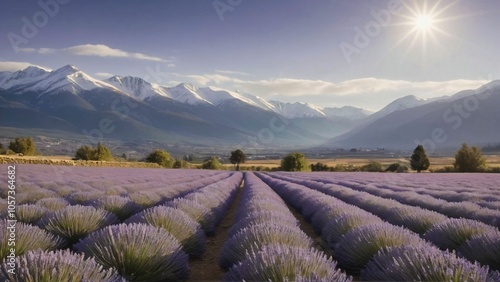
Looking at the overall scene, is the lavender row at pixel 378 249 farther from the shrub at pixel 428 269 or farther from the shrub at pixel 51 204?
the shrub at pixel 51 204

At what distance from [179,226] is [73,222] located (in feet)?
4.55

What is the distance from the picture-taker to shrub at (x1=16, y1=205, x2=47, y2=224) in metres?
5.44

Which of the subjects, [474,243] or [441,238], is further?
[441,238]

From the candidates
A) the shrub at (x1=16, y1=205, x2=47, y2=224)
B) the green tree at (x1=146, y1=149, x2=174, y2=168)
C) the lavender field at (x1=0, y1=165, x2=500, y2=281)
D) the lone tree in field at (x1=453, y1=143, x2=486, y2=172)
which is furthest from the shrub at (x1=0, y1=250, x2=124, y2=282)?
the lone tree in field at (x1=453, y1=143, x2=486, y2=172)

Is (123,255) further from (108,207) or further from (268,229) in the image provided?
(108,207)

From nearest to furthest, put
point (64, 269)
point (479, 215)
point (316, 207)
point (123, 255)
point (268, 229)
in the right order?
point (64, 269) < point (123, 255) < point (268, 229) < point (479, 215) < point (316, 207)

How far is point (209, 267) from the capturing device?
15.3ft

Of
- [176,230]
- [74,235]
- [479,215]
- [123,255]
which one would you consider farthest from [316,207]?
[123,255]

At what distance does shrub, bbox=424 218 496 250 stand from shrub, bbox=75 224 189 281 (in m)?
3.29

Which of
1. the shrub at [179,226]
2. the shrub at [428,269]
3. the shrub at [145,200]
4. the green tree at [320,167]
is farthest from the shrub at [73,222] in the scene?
the green tree at [320,167]

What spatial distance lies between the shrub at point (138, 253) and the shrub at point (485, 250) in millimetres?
3038

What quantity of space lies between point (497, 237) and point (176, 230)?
148 inches

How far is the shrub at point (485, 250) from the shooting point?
12.0 ft

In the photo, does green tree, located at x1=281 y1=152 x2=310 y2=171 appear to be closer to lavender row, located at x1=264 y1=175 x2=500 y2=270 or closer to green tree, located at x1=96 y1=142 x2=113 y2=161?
green tree, located at x1=96 y1=142 x2=113 y2=161
